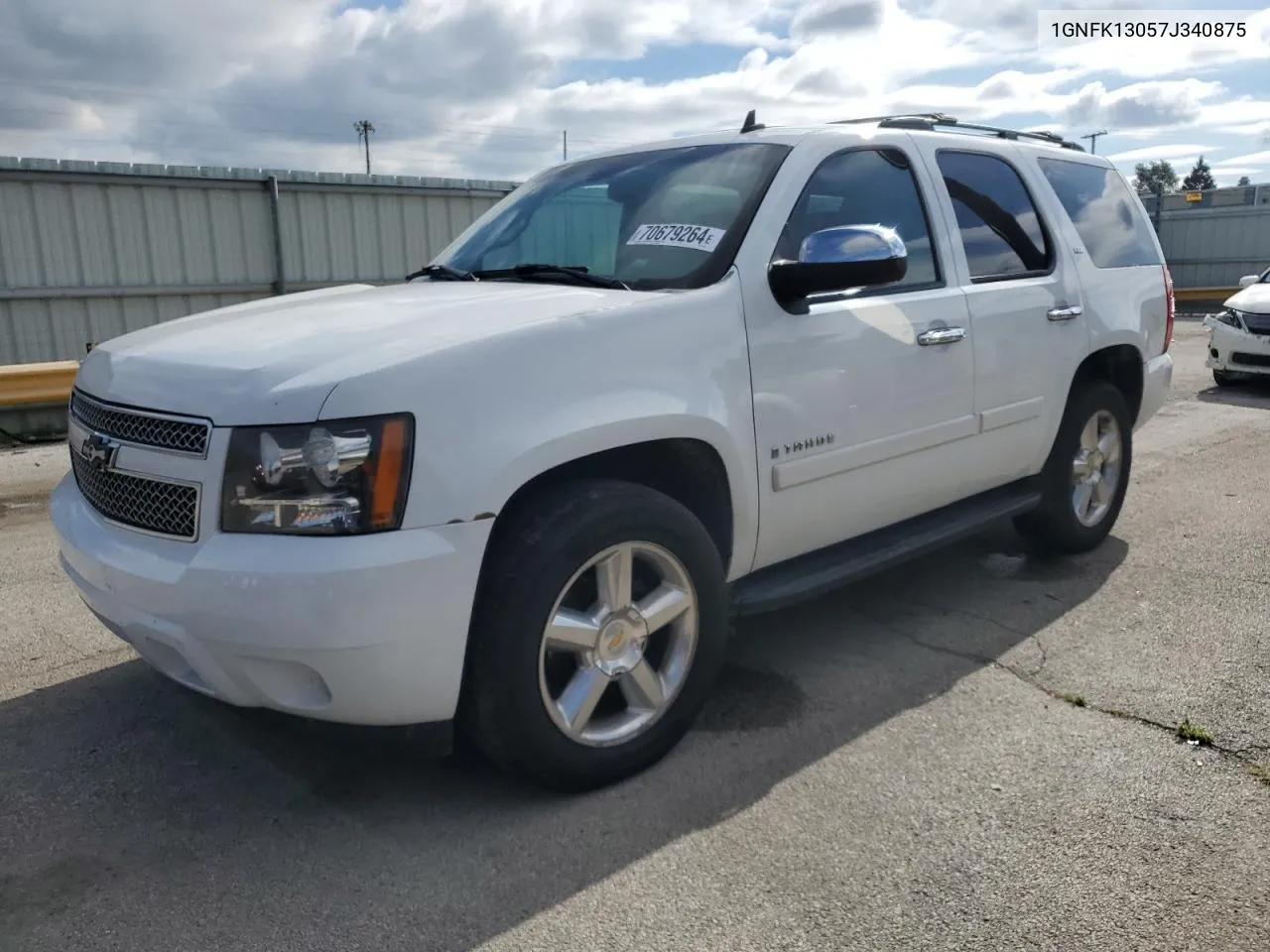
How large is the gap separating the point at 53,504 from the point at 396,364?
4.82 feet

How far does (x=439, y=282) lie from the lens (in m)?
3.80

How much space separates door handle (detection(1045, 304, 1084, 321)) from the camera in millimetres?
4516

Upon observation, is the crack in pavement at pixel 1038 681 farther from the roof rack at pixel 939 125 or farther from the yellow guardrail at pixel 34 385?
the yellow guardrail at pixel 34 385

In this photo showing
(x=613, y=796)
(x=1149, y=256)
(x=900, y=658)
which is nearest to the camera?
(x=613, y=796)

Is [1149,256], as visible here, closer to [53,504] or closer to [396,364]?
[396,364]

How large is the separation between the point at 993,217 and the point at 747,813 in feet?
9.06

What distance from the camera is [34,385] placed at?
9078 mm

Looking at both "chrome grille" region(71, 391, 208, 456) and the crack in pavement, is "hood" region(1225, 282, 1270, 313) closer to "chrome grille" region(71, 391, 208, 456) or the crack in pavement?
the crack in pavement

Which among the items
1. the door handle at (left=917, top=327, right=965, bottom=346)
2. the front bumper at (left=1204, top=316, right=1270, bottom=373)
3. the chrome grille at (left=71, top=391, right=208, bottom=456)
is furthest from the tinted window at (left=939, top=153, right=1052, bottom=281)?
the front bumper at (left=1204, top=316, right=1270, bottom=373)

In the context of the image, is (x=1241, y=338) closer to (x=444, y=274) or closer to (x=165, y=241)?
(x=444, y=274)

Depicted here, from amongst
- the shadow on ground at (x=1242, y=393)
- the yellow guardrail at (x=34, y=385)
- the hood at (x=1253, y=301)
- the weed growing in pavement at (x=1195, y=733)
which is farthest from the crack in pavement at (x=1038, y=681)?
the hood at (x=1253, y=301)

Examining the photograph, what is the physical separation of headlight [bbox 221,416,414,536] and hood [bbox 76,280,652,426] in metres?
0.06

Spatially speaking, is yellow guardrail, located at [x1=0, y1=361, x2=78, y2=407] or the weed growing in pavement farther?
yellow guardrail, located at [x1=0, y1=361, x2=78, y2=407]

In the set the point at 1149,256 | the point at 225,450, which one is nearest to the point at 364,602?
the point at 225,450
